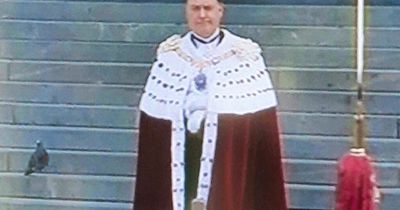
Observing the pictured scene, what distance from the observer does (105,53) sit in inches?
316

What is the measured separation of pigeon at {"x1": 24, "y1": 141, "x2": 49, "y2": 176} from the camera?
7435mm

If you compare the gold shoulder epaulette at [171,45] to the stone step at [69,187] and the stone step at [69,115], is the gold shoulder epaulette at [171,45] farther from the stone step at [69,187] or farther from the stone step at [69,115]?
the stone step at [69,115]

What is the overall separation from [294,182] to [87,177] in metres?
1.13

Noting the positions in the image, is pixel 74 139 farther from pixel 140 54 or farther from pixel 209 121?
pixel 209 121

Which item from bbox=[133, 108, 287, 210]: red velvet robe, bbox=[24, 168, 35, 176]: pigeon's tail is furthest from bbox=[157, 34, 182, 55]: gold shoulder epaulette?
bbox=[24, 168, 35, 176]: pigeon's tail

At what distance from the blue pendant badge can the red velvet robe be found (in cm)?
14

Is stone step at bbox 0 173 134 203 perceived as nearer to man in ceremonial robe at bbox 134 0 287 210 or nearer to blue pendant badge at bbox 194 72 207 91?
man in ceremonial robe at bbox 134 0 287 210

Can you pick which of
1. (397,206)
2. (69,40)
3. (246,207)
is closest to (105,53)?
(69,40)

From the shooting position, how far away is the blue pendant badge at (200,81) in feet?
18.1

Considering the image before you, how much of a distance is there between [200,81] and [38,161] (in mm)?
2154

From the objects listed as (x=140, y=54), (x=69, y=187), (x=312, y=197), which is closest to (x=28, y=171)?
(x=69, y=187)

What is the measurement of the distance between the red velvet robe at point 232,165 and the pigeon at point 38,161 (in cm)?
182

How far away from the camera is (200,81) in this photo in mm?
5531

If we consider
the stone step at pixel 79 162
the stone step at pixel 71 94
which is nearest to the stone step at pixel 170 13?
the stone step at pixel 71 94
